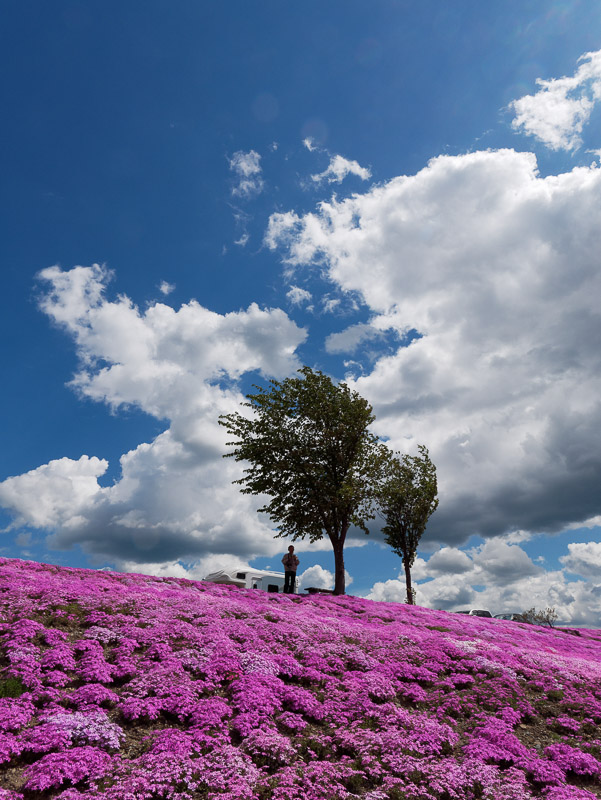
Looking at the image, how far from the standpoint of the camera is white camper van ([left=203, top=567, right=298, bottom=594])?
4534 cm

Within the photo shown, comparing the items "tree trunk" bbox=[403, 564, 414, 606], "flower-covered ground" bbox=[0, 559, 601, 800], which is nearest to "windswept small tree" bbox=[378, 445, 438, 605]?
"tree trunk" bbox=[403, 564, 414, 606]

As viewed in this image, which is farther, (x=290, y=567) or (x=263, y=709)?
(x=290, y=567)

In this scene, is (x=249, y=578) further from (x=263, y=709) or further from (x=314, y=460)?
(x=263, y=709)

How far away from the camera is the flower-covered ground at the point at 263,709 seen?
957cm

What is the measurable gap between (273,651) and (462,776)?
7.00 meters

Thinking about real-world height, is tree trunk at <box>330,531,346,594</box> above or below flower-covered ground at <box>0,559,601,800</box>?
above

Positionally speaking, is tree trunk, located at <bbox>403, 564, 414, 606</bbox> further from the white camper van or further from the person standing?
the person standing

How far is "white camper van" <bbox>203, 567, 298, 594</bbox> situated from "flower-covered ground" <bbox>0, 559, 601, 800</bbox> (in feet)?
83.8

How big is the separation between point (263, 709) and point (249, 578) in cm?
3522

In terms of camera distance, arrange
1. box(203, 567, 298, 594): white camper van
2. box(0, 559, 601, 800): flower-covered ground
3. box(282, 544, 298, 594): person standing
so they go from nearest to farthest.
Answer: box(0, 559, 601, 800): flower-covered ground
box(282, 544, 298, 594): person standing
box(203, 567, 298, 594): white camper van

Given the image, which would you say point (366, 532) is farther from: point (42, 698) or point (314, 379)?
point (42, 698)

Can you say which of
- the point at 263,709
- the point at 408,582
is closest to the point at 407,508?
the point at 408,582

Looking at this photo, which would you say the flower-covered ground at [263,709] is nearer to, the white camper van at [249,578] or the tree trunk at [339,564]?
the tree trunk at [339,564]

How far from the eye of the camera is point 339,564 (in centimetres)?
4056
